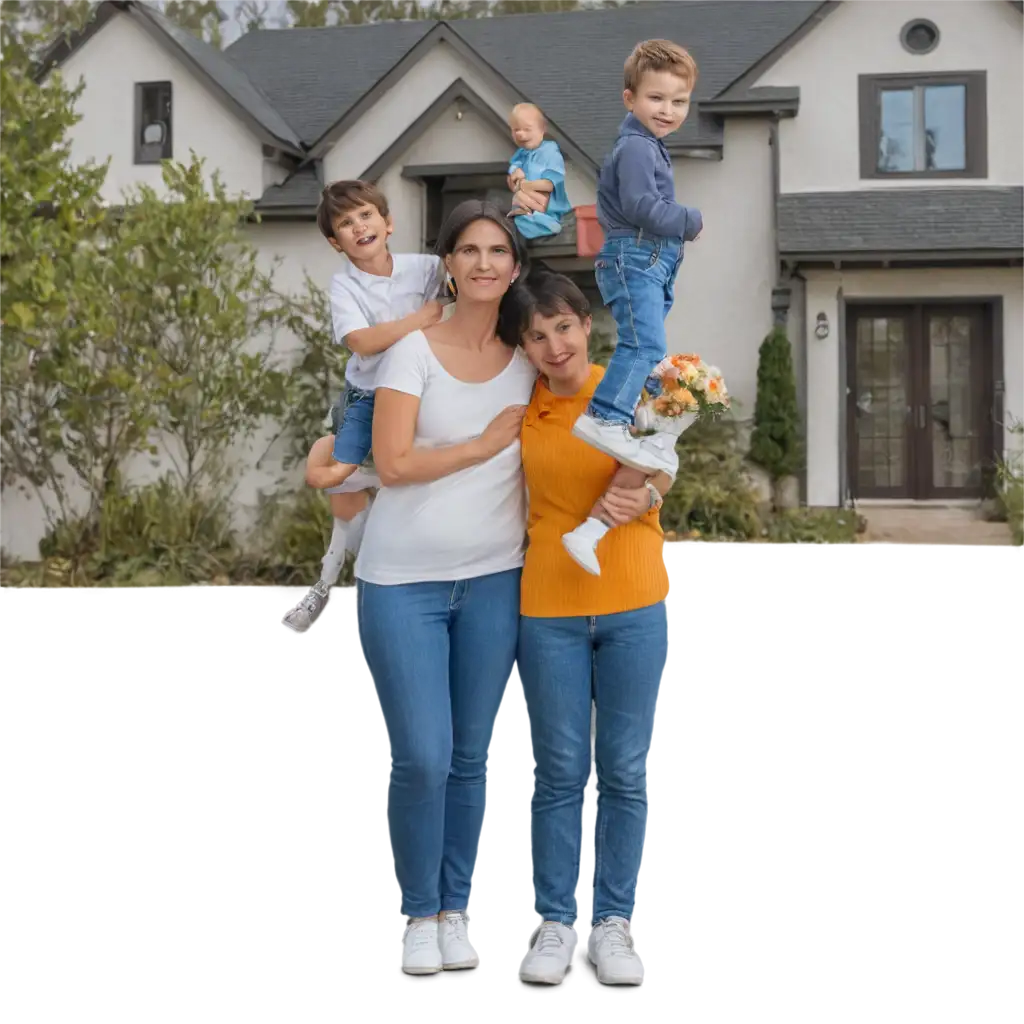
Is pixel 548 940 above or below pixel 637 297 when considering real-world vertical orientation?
below

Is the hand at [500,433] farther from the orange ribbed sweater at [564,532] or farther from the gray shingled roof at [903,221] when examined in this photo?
the gray shingled roof at [903,221]

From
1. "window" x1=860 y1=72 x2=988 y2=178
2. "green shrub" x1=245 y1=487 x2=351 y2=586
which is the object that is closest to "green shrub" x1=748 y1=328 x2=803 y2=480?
"window" x1=860 y1=72 x2=988 y2=178

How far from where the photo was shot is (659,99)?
3.73m

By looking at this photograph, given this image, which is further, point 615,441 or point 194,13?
point 194,13

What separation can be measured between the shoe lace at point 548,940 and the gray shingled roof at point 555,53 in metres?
12.8

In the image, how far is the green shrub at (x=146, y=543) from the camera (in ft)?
43.4

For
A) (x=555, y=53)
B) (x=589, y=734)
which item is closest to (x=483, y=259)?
(x=589, y=734)

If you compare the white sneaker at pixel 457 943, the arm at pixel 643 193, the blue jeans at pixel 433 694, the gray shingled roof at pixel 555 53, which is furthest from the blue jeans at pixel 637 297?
the gray shingled roof at pixel 555 53

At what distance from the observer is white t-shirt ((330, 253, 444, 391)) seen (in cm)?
399

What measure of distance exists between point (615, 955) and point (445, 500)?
1.32 m

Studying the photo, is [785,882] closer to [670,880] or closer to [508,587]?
[670,880]

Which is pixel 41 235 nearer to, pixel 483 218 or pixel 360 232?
pixel 360 232

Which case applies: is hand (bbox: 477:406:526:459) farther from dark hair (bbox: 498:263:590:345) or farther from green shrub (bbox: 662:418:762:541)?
green shrub (bbox: 662:418:762:541)

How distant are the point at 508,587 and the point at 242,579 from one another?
10.1 m
